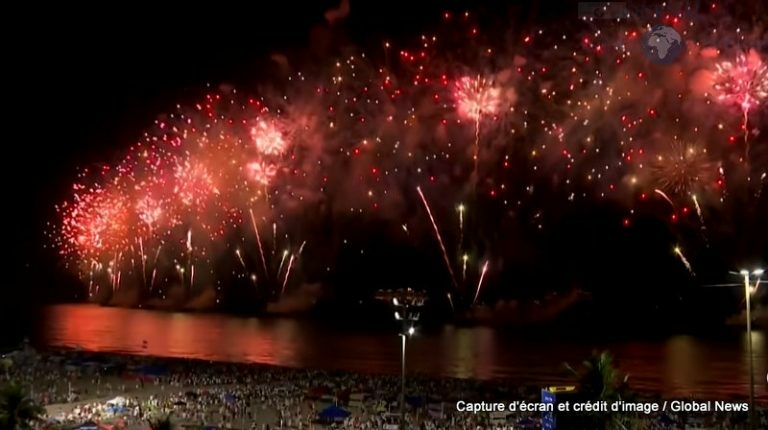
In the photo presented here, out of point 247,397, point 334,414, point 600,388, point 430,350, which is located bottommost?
point 334,414

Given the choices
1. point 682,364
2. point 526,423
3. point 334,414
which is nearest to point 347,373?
point 334,414

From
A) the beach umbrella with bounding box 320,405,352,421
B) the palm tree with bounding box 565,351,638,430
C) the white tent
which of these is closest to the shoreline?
the beach umbrella with bounding box 320,405,352,421

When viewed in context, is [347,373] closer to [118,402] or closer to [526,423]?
[118,402]

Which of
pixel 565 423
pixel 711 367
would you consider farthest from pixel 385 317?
pixel 565 423

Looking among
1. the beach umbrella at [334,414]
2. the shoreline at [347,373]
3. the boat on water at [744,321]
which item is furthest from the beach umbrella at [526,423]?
the boat on water at [744,321]

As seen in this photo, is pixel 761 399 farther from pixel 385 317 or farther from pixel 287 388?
pixel 385 317

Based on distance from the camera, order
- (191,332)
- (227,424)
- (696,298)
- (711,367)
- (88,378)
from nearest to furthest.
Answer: (227,424) → (88,378) → (711,367) → (191,332) → (696,298)
